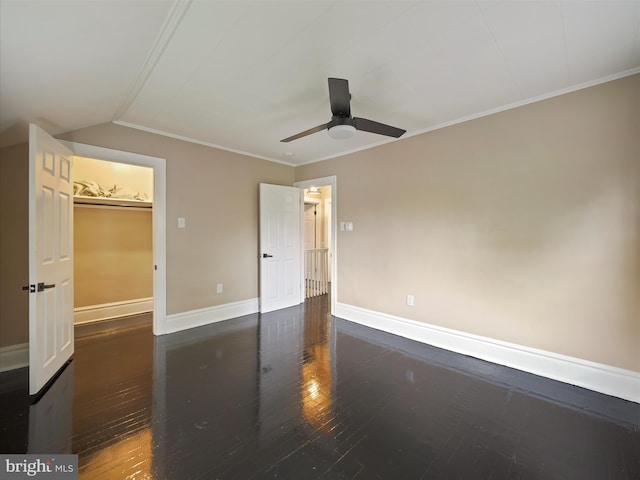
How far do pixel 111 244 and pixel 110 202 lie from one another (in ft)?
2.06

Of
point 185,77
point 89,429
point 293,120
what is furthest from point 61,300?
point 293,120

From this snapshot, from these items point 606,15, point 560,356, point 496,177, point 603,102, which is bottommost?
point 560,356

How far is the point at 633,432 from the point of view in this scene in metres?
1.81

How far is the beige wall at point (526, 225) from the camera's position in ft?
7.12

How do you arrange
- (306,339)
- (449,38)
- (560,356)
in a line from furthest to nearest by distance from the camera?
(306,339)
(560,356)
(449,38)

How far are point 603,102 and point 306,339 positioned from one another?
355 cm

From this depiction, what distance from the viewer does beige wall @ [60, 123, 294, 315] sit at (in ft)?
11.3

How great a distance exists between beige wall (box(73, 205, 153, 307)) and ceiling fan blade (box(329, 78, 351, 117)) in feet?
12.2

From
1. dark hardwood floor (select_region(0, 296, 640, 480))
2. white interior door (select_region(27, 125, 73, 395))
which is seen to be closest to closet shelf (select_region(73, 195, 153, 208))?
white interior door (select_region(27, 125, 73, 395))

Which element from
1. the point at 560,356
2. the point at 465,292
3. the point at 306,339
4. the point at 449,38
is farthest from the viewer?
the point at 306,339

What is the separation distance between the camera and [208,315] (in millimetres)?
3875

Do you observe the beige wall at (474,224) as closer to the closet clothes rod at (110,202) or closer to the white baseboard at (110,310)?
the closet clothes rod at (110,202)

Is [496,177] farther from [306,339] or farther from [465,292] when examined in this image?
[306,339]
